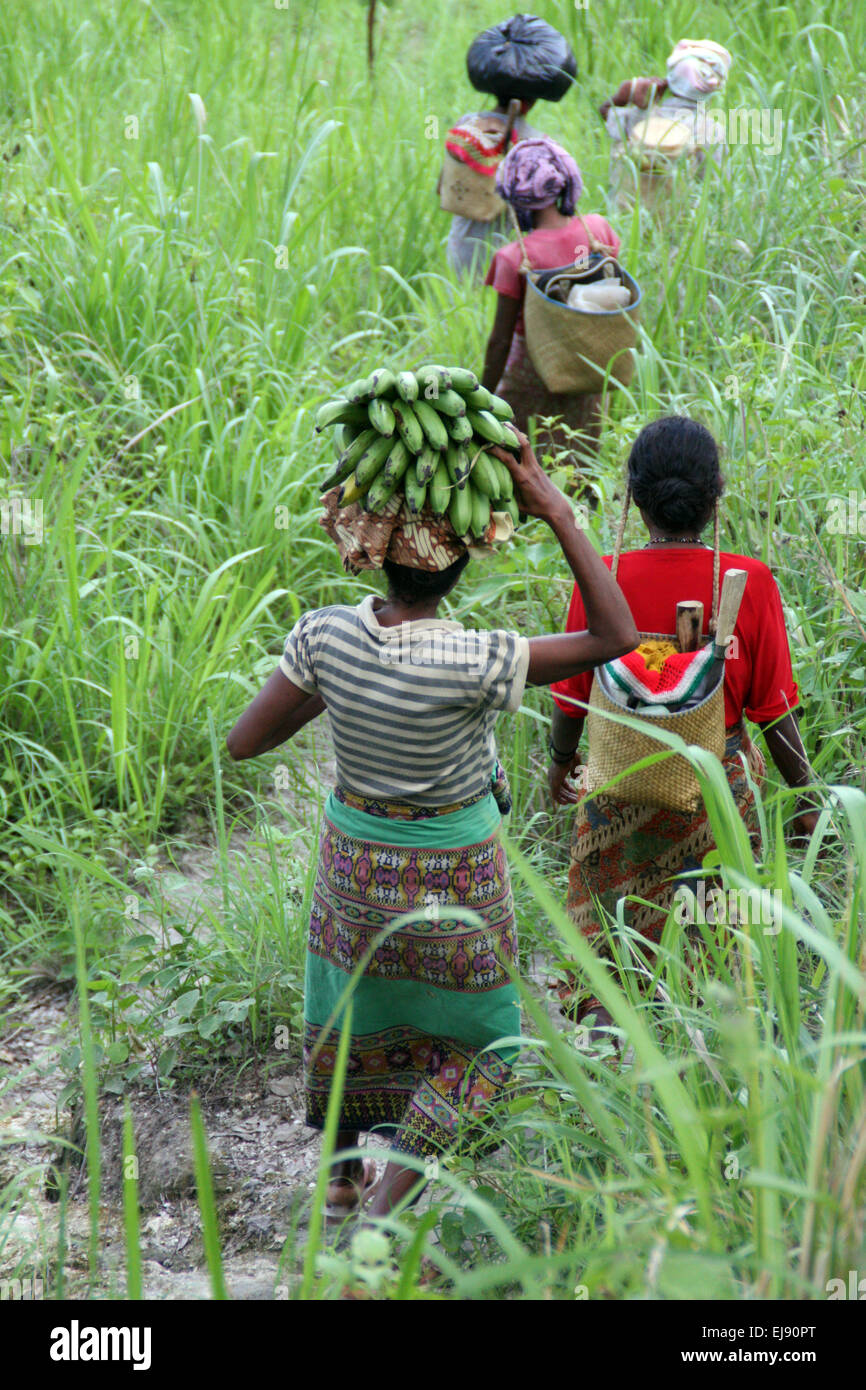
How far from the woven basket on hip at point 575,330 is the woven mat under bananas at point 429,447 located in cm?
179

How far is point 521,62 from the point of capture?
15.7 ft

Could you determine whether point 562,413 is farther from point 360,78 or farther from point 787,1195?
point 360,78

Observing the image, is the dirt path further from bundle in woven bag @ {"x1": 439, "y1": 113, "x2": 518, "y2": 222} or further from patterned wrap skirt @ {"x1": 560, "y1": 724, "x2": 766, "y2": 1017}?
bundle in woven bag @ {"x1": 439, "y1": 113, "x2": 518, "y2": 222}

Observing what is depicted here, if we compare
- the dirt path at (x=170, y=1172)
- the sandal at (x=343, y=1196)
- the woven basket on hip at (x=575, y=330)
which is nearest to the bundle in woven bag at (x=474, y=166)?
the woven basket on hip at (x=575, y=330)

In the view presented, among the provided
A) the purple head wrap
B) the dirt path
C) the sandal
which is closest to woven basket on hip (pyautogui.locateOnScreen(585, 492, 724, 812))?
the dirt path

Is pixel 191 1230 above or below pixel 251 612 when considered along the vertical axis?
below

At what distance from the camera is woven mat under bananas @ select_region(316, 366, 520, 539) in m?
1.81

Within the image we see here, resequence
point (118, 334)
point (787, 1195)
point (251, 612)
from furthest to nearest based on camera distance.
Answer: point (118, 334) → point (251, 612) → point (787, 1195)

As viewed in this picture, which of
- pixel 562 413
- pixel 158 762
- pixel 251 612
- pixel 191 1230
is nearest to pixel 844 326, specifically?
pixel 562 413

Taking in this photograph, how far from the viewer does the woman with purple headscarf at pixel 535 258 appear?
3816mm

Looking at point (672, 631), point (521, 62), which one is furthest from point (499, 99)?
point (672, 631)

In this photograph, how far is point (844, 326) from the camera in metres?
3.70

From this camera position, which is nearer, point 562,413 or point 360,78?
point 562,413

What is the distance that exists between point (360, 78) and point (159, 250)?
3.38 m
